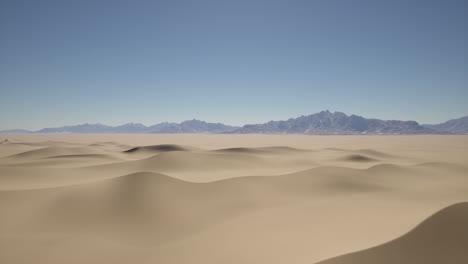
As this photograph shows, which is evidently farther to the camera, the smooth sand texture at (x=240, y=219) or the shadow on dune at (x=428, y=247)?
the smooth sand texture at (x=240, y=219)

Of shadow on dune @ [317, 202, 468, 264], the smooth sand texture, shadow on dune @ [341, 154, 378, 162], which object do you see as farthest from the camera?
shadow on dune @ [341, 154, 378, 162]

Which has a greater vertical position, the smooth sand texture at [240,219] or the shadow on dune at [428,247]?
the shadow on dune at [428,247]

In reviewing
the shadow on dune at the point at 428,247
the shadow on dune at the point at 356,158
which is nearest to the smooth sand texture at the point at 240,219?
the shadow on dune at the point at 428,247

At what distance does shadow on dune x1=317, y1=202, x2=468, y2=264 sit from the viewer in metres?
4.67

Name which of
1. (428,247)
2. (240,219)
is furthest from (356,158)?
(428,247)

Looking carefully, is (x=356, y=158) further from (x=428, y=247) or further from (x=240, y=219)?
(x=428, y=247)

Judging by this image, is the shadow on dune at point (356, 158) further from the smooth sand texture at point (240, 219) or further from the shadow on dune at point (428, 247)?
the shadow on dune at point (428, 247)

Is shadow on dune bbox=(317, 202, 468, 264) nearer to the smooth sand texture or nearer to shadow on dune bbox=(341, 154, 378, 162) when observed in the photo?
the smooth sand texture

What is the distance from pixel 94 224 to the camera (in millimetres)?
7977

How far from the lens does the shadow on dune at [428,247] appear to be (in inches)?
184

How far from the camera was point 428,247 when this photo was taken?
495cm

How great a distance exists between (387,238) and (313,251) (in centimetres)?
174

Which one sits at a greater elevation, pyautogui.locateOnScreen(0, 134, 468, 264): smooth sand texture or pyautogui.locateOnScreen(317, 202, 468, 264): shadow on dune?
pyautogui.locateOnScreen(317, 202, 468, 264): shadow on dune

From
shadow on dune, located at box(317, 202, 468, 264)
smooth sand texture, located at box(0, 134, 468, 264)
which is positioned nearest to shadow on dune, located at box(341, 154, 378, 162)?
smooth sand texture, located at box(0, 134, 468, 264)
